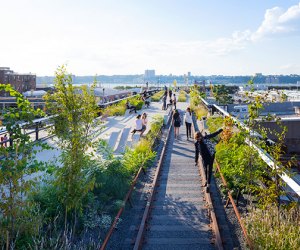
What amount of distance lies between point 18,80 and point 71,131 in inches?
2707

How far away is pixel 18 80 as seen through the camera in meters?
71.5

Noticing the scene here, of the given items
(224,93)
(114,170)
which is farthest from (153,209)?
(224,93)

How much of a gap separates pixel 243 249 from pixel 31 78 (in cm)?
7891

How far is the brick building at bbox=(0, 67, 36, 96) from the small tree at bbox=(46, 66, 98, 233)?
58.9 meters

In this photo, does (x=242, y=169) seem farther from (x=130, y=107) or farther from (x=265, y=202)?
(x=130, y=107)

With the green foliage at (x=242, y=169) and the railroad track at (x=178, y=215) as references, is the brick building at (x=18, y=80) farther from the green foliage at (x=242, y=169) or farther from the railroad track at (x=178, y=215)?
the green foliage at (x=242, y=169)

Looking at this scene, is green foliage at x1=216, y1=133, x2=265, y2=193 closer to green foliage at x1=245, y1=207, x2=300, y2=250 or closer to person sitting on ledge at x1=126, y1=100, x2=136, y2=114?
green foliage at x1=245, y1=207, x2=300, y2=250

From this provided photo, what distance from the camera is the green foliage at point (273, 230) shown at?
6.09m

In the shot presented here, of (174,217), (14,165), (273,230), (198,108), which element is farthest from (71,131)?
(198,108)

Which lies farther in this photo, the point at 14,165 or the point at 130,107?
the point at 130,107

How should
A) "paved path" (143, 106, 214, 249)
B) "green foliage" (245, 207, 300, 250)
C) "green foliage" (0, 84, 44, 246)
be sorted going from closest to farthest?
"green foliage" (0, 84, 44, 246) < "green foliage" (245, 207, 300, 250) < "paved path" (143, 106, 214, 249)

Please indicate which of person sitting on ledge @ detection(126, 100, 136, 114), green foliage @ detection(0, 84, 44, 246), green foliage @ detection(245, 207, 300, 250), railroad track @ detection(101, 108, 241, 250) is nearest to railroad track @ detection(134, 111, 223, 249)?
railroad track @ detection(101, 108, 241, 250)

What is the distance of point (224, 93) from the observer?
5319 cm

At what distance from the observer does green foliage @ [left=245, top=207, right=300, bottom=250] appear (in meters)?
6.09
